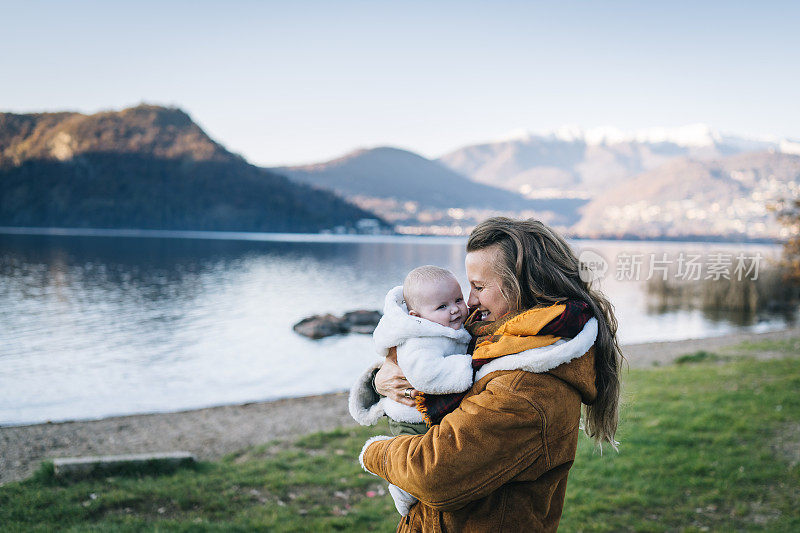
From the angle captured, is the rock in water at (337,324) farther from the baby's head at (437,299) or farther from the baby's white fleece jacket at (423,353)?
the baby's white fleece jacket at (423,353)

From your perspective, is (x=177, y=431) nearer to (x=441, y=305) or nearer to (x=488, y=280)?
(x=441, y=305)

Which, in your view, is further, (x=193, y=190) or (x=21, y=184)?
(x=193, y=190)

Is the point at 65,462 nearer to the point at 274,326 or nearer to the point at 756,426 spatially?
the point at 756,426

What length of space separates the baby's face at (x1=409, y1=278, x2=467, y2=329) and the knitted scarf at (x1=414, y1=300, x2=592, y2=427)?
0.65 ft

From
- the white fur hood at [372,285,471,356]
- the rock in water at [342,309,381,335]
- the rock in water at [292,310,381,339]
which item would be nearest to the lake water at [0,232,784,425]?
the rock in water at [292,310,381,339]

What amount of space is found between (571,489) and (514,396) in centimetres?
511

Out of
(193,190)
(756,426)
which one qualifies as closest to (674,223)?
(193,190)

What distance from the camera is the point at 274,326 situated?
26.6 m

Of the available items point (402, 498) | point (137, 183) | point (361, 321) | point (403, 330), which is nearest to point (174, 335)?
point (361, 321)

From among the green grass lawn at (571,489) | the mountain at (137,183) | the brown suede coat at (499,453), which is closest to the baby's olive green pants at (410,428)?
the brown suede coat at (499,453)

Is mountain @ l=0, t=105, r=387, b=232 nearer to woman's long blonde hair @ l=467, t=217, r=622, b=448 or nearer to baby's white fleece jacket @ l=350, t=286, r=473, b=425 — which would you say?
baby's white fleece jacket @ l=350, t=286, r=473, b=425

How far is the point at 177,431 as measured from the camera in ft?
33.3

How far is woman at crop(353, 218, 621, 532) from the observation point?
1.69 metres

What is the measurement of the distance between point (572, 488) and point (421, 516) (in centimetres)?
476
